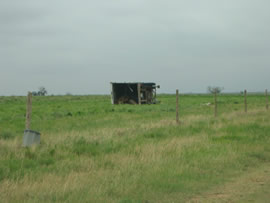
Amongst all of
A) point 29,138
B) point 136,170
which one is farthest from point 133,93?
point 136,170

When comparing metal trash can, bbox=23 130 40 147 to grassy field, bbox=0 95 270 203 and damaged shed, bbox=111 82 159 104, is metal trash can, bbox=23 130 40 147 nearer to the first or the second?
grassy field, bbox=0 95 270 203

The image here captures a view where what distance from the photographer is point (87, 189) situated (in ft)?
16.9

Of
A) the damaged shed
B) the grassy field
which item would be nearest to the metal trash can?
the grassy field

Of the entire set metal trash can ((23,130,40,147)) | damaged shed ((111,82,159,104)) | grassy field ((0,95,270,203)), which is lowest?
grassy field ((0,95,270,203))

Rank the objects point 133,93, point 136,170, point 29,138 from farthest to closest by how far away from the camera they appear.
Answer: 1. point 133,93
2. point 29,138
3. point 136,170

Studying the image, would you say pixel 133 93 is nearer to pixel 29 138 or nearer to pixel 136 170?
pixel 29 138

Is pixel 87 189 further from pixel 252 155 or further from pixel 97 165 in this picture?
pixel 252 155

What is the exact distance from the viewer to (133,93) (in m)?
39.1

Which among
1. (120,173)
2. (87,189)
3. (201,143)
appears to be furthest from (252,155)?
(87,189)

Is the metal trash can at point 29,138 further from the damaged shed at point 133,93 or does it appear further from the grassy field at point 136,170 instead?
the damaged shed at point 133,93

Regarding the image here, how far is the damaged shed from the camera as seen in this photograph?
3738 cm

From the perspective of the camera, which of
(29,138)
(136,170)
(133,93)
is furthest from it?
(133,93)

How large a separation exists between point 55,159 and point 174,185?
3120 millimetres

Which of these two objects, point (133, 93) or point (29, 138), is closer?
point (29, 138)
